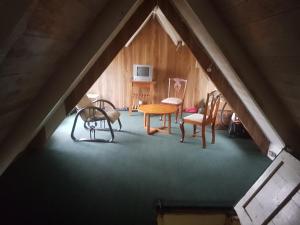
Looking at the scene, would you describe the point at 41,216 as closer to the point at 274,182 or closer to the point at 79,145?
the point at 79,145

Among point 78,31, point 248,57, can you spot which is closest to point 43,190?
point 78,31

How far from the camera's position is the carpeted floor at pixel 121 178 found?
83.7 inches

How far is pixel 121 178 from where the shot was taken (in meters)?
2.69

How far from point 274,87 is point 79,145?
3.06 m

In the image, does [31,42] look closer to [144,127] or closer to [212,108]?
[212,108]

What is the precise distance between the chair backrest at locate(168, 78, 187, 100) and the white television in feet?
2.03

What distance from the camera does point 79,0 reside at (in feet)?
2.92

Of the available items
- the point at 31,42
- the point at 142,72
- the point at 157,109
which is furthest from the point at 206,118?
the point at 31,42

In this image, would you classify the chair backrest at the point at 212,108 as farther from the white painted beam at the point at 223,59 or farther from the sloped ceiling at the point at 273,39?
the sloped ceiling at the point at 273,39

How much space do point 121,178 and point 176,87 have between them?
11.2 feet

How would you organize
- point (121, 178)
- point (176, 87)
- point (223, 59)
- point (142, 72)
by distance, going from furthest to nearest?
point (176, 87)
point (142, 72)
point (121, 178)
point (223, 59)

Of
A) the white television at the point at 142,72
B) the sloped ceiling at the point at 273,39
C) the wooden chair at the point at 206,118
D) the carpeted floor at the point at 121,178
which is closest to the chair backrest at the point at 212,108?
the wooden chair at the point at 206,118

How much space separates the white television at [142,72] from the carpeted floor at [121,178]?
6.00 feet

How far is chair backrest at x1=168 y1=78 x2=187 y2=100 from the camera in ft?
18.2
